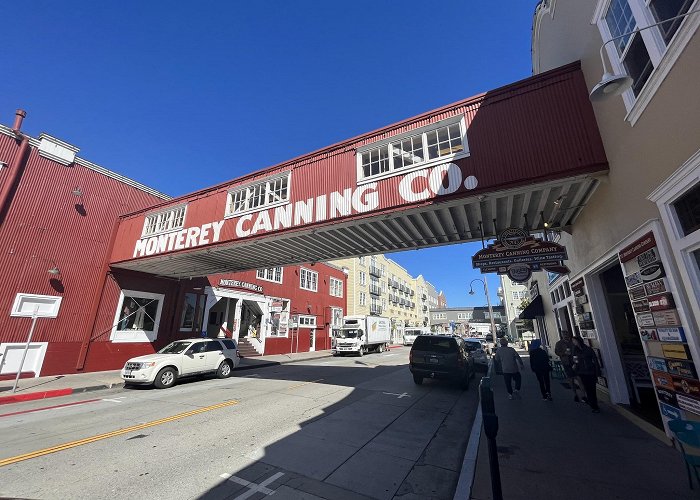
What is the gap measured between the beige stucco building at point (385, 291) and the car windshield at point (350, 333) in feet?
37.6

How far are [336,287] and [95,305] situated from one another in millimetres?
24318

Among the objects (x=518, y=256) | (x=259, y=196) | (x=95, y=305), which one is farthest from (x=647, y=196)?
(x=95, y=305)

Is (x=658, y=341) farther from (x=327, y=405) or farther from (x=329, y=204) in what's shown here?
(x=329, y=204)

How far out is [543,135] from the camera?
7.92m

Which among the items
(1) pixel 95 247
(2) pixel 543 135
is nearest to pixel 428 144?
(2) pixel 543 135

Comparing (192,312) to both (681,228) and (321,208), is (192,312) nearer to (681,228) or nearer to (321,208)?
(321,208)

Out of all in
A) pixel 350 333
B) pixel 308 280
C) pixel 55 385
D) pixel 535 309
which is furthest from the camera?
pixel 308 280

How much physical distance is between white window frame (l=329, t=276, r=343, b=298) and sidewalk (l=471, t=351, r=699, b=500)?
29.2 m

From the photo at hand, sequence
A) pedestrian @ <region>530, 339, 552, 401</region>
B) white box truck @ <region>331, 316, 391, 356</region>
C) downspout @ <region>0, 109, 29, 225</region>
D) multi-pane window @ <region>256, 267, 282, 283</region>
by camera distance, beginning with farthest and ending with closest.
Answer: white box truck @ <region>331, 316, 391, 356</region> < multi-pane window @ <region>256, 267, 282, 283</region> < downspout @ <region>0, 109, 29, 225</region> < pedestrian @ <region>530, 339, 552, 401</region>

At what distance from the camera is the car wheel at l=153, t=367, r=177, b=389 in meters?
11.7

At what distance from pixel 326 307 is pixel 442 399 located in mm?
24893

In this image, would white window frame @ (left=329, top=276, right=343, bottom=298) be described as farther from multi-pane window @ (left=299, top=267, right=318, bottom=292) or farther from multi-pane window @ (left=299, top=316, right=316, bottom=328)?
multi-pane window @ (left=299, top=316, right=316, bottom=328)

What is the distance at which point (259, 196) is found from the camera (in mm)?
12836

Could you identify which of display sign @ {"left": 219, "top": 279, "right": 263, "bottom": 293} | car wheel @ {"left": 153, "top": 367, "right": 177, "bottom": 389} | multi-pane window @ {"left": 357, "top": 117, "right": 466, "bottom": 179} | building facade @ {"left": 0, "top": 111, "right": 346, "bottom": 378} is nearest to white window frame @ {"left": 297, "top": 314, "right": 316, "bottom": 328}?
display sign @ {"left": 219, "top": 279, "right": 263, "bottom": 293}
